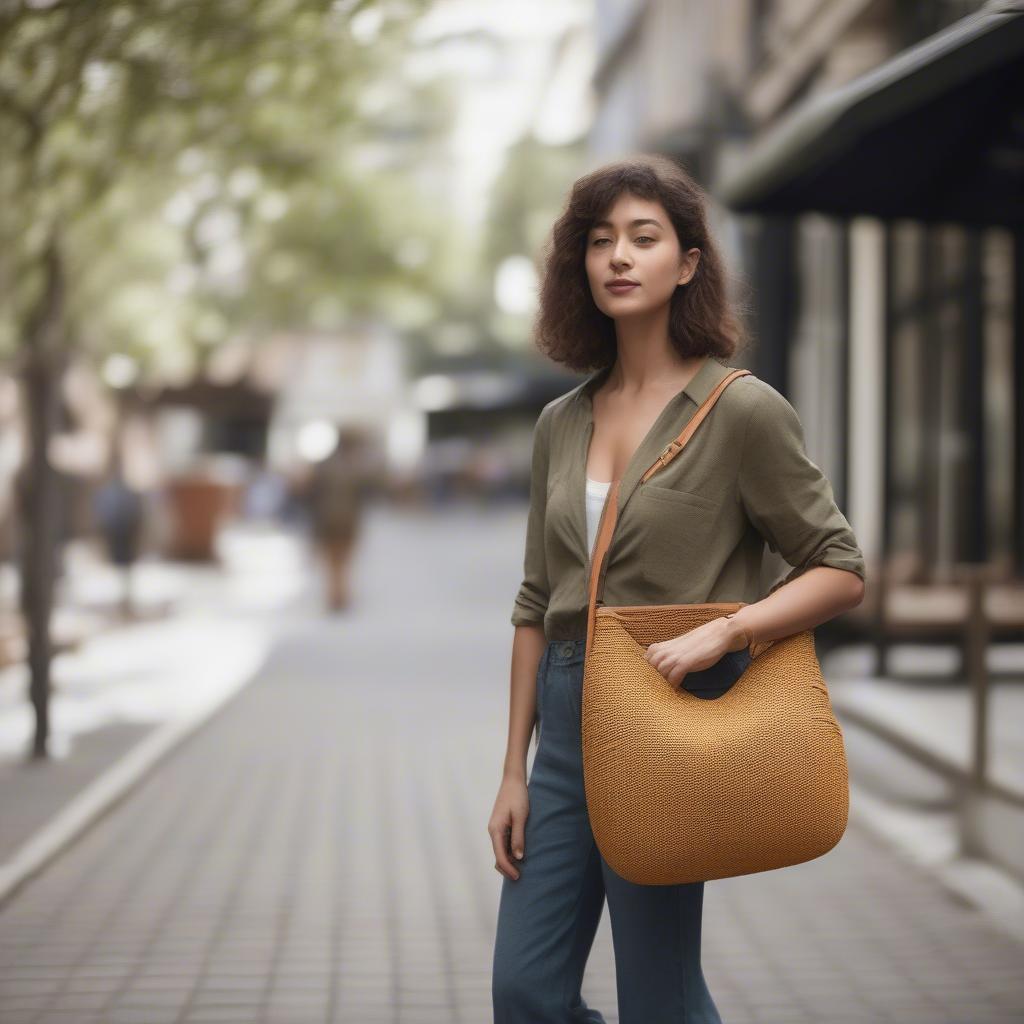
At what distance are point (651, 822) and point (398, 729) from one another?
706cm

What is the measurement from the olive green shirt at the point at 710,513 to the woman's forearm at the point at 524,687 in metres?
0.13

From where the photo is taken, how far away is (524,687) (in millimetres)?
2869

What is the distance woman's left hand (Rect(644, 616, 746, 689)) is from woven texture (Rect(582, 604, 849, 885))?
2cm

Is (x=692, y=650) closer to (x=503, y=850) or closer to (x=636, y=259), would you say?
(x=503, y=850)

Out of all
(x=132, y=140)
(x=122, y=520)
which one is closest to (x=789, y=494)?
(x=132, y=140)

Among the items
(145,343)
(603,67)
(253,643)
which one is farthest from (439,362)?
(253,643)

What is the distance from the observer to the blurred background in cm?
506

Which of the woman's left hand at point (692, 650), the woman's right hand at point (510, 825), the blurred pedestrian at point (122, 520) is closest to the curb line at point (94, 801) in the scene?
the woman's right hand at point (510, 825)

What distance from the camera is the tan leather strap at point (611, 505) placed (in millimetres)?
2621

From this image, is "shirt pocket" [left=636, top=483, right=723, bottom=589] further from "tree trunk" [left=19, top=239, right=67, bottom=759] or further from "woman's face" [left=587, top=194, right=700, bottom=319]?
"tree trunk" [left=19, top=239, right=67, bottom=759]

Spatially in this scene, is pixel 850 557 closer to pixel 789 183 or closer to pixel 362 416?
pixel 789 183

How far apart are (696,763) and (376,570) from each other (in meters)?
22.2

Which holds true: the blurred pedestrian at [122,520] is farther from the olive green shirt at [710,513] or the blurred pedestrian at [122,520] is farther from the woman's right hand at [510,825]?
the olive green shirt at [710,513]

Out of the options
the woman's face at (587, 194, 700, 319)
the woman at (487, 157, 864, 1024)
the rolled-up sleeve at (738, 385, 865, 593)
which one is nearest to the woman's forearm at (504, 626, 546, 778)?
the woman at (487, 157, 864, 1024)
